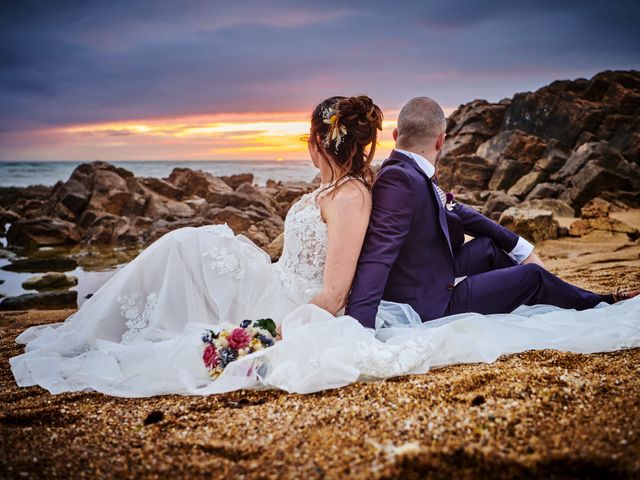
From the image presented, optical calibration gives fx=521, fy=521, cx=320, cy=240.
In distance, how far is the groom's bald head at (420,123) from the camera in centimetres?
372

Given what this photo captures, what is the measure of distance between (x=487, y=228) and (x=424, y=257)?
41.2 inches

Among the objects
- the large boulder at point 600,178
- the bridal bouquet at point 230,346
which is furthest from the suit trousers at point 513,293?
the large boulder at point 600,178

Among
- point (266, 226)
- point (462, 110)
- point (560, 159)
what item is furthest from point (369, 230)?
point (462, 110)

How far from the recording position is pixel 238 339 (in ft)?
10.3

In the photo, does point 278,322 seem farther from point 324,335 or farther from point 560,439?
point 560,439

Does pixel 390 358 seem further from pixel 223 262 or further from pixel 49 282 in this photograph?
pixel 49 282

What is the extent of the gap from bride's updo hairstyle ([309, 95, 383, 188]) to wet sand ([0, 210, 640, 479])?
150cm

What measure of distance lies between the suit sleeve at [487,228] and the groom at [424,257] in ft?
0.09

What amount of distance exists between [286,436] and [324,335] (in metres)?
0.79

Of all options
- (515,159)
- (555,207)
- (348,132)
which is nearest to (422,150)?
(348,132)

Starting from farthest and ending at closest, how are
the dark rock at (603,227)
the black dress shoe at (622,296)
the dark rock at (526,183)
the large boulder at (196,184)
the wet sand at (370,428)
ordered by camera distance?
the large boulder at (196,184), the dark rock at (526,183), the dark rock at (603,227), the black dress shoe at (622,296), the wet sand at (370,428)

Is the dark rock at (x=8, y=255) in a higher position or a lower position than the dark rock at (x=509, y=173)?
lower

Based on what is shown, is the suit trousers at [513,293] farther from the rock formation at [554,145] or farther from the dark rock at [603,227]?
the rock formation at [554,145]

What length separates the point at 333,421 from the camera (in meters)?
2.58
